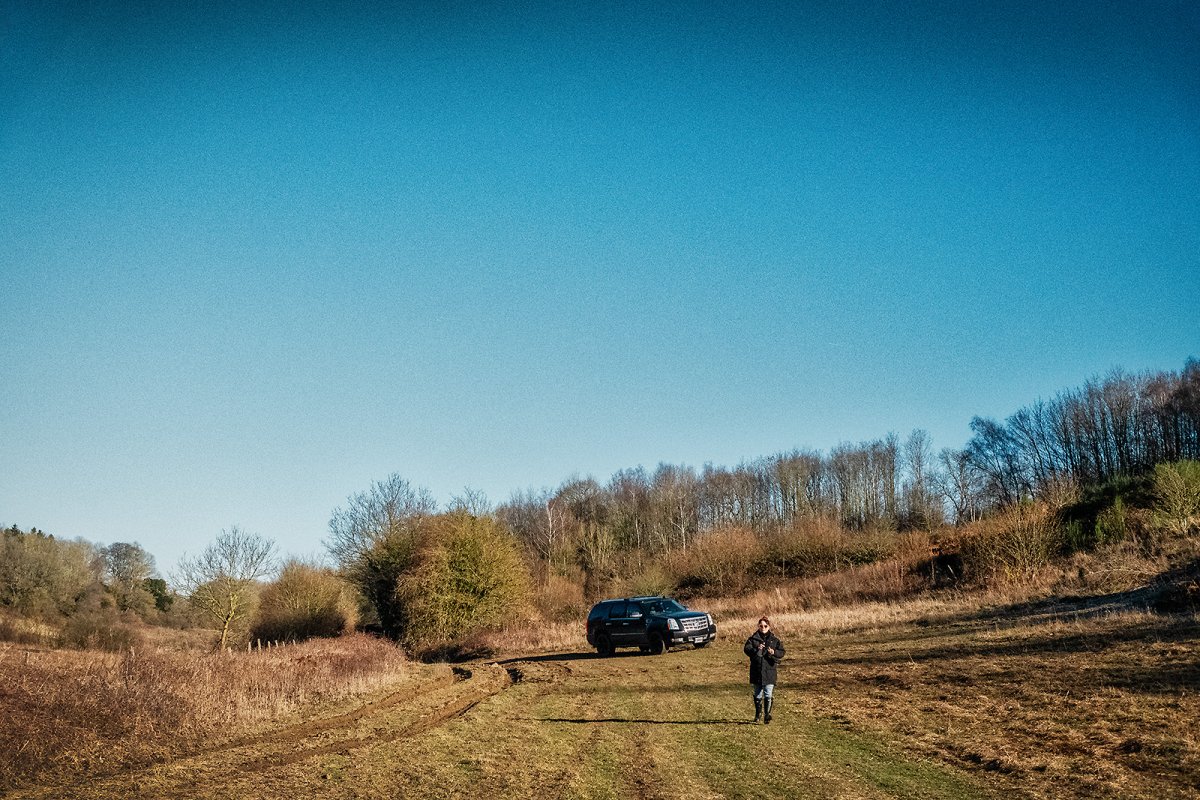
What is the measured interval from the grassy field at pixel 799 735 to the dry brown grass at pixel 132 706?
660 millimetres

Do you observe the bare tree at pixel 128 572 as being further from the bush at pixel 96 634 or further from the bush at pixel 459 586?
the bush at pixel 459 586

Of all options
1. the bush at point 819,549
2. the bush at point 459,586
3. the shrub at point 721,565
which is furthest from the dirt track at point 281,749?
the bush at point 819,549

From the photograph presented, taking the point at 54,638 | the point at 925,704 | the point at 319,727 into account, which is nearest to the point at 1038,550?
the point at 925,704

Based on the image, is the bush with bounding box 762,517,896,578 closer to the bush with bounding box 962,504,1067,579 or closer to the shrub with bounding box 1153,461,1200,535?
the bush with bounding box 962,504,1067,579

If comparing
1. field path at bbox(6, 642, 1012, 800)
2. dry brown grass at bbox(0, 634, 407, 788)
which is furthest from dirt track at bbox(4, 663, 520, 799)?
dry brown grass at bbox(0, 634, 407, 788)

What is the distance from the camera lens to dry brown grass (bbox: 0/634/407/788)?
11.3 m

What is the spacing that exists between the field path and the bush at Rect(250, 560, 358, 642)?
3251 centimetres

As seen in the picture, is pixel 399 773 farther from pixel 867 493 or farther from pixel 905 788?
pixel 867 493

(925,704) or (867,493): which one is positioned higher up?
(867,493)

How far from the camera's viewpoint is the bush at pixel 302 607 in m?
46.5

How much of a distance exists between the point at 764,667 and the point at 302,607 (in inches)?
A: 1599

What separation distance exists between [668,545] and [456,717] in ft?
206

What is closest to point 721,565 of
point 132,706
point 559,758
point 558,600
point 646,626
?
point 558,600

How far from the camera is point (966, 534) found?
38125 mm
